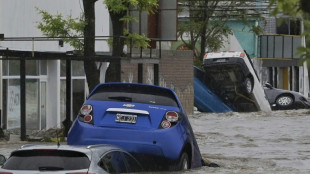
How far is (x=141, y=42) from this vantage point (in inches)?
1009

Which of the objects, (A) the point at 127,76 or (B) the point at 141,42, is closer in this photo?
(B) the point at 141,42

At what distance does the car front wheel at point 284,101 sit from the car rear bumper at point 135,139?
110 feet

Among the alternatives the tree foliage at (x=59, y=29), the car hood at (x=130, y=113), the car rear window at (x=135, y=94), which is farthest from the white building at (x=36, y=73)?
the car hood at (x=130, y=113)

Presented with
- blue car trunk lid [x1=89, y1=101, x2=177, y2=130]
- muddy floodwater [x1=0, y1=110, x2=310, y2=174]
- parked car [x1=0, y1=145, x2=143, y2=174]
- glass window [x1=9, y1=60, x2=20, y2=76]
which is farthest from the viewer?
glass window [x1=9, y1=60, x2=20, y2=76]

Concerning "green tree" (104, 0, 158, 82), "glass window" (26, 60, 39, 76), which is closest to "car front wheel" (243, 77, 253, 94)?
"glass window" (26, 60, 39, 76)

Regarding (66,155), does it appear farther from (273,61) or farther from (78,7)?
(273,61)

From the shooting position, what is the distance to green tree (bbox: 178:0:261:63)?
→ 53.1 metres

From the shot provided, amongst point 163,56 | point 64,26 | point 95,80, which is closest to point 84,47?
point 95,80

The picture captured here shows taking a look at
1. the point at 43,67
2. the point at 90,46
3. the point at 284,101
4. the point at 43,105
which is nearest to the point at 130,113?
the point at 90,46

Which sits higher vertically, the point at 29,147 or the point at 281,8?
the point at 281,8

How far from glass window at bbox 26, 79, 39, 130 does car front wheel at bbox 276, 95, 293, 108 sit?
1803 centimetres

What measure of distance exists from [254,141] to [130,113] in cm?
1364

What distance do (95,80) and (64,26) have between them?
3304 mm

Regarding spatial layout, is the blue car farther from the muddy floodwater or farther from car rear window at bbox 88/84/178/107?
the muddy floodwater
